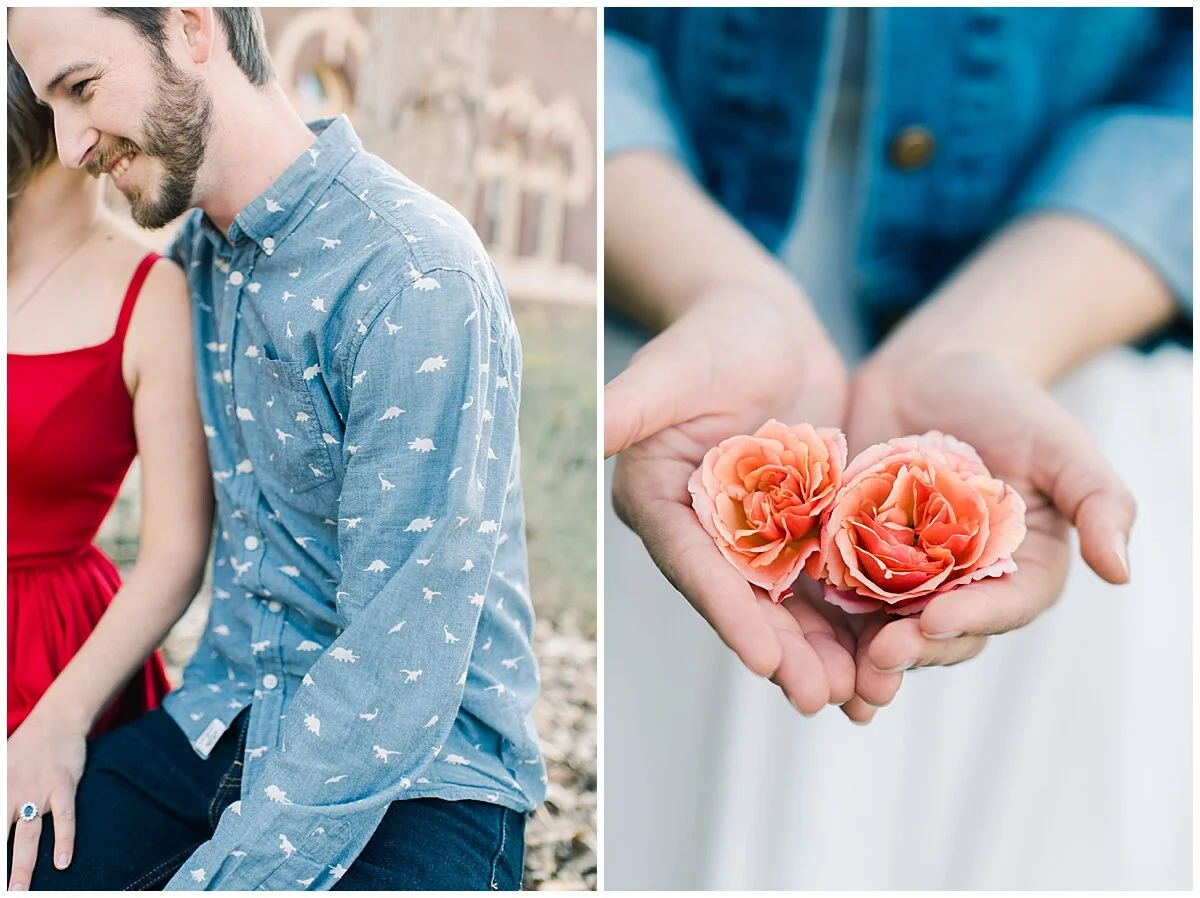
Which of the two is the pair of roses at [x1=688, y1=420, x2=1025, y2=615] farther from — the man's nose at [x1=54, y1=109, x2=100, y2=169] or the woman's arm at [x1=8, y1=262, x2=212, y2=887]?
the man's nose at [x1=54, y1=109, x2=100, y2=169]

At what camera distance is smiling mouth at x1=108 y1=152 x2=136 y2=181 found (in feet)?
3.74

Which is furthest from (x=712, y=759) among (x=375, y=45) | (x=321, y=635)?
(x=375, y=45)

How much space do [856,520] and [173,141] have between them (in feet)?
2.99

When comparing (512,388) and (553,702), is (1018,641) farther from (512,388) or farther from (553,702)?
(553,702)

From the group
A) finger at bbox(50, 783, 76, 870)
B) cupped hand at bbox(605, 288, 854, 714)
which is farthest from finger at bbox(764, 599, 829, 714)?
finger at bbox(50, 783, 76, 870)

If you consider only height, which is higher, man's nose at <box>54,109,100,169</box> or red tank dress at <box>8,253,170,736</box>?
man's nose at <box>54,109,100,169</box>

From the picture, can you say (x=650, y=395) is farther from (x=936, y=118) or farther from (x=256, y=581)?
(x=936, y=118)

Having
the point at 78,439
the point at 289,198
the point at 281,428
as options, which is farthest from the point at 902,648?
the point at 78,439

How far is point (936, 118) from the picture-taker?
5.29 ft

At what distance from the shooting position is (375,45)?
7.26 ft

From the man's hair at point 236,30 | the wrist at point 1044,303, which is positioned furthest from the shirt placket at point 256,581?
the wrist at point 1044,303

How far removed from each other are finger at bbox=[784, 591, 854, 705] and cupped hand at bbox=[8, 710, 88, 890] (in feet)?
2.98

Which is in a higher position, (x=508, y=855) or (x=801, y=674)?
(x=801, y=674)

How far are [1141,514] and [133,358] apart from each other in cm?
152
